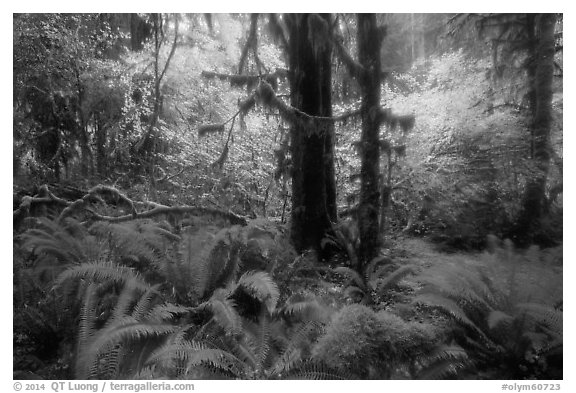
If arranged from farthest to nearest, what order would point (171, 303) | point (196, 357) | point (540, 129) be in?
point (540, 129) → point (171, 303) → point (196, 357)

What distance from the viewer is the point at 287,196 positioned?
346 cm

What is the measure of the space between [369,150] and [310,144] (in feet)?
1.97

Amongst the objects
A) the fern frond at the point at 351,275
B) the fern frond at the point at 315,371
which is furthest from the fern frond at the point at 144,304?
the fern frond at the point at 351,275

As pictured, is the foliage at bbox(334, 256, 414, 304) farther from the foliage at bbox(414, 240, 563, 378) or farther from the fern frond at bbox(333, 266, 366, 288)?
the foliage at bbox(414, 240, 563, 378)

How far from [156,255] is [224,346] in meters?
0.99

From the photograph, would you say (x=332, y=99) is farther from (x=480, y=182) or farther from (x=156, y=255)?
(x=156, y=255)

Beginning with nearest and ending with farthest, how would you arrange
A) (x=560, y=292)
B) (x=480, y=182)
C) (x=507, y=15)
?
(x=560, y=292) < (x=507, y=15) < (x=480, y=182)

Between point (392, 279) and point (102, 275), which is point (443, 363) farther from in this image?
point (102, 275)

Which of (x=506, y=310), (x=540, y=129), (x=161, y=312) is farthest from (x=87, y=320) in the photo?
(x=540, y=129)

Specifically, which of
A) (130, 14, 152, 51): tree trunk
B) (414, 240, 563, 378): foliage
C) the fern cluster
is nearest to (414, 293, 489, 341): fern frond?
(414, 240, 563, 378): foliage

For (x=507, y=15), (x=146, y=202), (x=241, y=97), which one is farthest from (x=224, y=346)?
(x=507, y=15)

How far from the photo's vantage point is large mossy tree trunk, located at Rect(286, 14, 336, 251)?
3.30 meters

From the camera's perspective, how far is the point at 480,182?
304 cm

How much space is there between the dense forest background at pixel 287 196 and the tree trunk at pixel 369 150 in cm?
2
